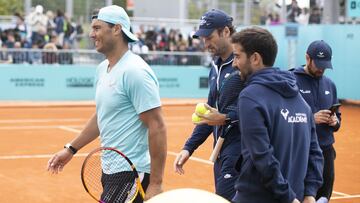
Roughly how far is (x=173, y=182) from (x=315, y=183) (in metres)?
7.00

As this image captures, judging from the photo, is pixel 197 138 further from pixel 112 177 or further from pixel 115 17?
pixel 115 17

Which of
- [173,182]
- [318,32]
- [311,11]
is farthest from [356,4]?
[173,182]

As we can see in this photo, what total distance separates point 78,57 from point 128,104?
22.5 m

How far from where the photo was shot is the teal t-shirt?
17.9 ft

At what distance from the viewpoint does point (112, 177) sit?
5.62 m

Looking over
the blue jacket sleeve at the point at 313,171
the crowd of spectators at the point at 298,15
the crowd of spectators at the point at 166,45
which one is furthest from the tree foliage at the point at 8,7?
the blue jacket sleeve at the point at 313,171

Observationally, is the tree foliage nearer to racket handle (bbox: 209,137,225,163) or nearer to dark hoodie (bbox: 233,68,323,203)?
racket handle (bbox: 209,137,225,163)

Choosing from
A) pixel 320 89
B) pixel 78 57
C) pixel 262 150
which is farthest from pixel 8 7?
pixel 262 150

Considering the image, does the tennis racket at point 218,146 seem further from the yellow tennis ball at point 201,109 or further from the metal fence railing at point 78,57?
the metal fence railing at point 78,57

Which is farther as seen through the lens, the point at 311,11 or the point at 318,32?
the point at 311,11

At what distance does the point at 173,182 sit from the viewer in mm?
11500

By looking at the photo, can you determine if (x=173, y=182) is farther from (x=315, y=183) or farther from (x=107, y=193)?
(x=315, y=183)

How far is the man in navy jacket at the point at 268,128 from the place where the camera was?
416cm

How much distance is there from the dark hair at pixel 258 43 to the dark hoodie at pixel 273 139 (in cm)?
9
